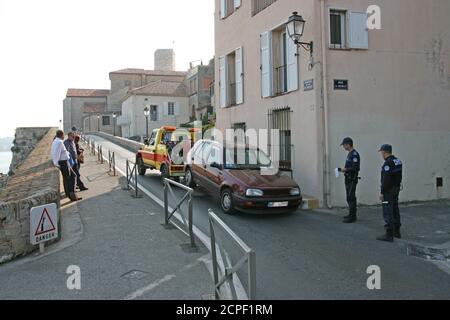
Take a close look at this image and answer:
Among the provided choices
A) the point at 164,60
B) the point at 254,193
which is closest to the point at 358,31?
the point at 254,193

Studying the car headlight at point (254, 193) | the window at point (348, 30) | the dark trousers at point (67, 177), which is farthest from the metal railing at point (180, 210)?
the window at point (348, 30)

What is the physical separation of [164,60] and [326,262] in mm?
90648

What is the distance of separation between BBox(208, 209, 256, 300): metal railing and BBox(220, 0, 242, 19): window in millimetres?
12565

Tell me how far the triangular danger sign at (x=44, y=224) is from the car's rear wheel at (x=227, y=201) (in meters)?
3.94

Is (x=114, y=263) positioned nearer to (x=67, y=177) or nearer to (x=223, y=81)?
(x=67, y=177)

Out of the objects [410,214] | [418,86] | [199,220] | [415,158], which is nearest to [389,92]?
[418,86]

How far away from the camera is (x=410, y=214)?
9961 millimetres

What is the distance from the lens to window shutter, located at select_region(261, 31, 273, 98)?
13.1 meters

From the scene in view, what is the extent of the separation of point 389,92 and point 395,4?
2.49m

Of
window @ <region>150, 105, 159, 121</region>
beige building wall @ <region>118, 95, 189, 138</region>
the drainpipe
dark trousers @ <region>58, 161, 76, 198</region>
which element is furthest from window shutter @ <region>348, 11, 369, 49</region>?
window @ <region>150, 105, 159, 121</region>

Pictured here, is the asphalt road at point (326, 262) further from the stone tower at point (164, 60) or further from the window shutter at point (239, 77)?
the stone tower at point (164, 60)

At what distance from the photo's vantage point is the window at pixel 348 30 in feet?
36.3

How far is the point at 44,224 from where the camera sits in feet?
21.1
